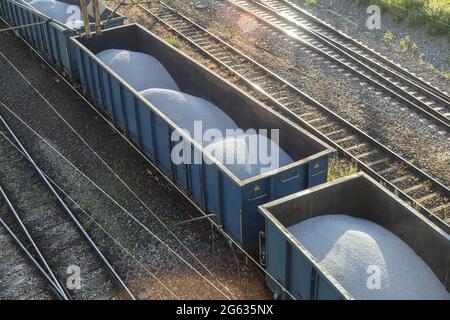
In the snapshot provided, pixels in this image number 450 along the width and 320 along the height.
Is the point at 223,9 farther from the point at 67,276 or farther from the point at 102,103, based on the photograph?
the point at 67,276

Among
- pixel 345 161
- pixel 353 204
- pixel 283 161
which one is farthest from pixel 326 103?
pixel 353 204

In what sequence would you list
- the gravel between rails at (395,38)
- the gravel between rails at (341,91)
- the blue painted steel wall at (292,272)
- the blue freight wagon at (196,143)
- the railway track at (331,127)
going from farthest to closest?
the gravel between rails at (395,38) < the gravel between rails at (341,91) < the railway track at (331,127) < the blue freight wagon at (196,143) < the blue painted steel wall at (292,272)

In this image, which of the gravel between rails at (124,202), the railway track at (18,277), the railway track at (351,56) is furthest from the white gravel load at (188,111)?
the railway track at (351,56)

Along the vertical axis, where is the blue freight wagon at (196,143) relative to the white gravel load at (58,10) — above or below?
below

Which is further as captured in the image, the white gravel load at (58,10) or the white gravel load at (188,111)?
the white gravel load at (58,10)

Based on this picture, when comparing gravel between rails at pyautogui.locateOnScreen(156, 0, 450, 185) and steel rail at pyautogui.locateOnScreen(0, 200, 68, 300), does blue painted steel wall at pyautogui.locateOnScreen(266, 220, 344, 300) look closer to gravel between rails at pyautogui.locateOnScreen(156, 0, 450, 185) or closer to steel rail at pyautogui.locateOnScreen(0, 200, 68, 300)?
steel rail at pyautogui.locateOnScreen(0, 200, 68, 300)

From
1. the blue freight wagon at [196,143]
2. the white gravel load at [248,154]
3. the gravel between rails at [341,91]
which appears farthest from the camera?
the gravel between rails at [341,91]

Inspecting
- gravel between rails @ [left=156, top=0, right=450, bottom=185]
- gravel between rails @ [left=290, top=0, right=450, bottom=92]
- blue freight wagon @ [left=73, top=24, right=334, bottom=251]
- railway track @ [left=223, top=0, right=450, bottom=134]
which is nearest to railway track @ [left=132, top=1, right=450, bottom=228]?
gravel between rails @ [left=156, top=0, right=450, bottom=185]

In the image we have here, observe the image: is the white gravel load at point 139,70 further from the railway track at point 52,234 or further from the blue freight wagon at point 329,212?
the blue freight wagon at point 329,212
